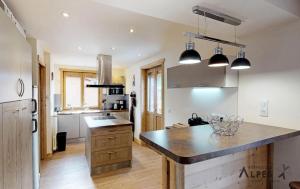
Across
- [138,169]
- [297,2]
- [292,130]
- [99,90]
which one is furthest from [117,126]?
[99,90]

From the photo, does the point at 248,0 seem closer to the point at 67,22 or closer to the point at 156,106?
the point at 67,22

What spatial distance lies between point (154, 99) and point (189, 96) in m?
1.64

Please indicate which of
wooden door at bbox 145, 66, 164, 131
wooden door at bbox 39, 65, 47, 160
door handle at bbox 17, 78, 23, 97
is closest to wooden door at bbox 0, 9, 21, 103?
door handle at bbox 17, 78, 23, 97

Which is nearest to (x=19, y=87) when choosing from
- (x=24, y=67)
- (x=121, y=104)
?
(x=24, y=67)

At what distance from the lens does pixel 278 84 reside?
1796 mm

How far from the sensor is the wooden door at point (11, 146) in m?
1.06

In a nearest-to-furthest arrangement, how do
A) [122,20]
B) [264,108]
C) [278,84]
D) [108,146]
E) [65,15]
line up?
1. [278,84]
2. [264,108]
3. [65,15]
4. [122,20]
5. [108,146]

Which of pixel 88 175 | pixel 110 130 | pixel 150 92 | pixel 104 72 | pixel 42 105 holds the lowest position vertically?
pixel 88 175

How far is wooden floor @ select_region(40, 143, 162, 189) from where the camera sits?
2.74 meters

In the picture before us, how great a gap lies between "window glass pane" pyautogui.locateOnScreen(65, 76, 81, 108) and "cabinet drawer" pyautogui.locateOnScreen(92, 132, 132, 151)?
3.39 metres

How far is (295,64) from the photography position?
166 centimetres

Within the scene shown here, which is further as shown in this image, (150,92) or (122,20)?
(150,92)

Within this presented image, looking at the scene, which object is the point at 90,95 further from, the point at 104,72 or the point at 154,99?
the point at 154,99

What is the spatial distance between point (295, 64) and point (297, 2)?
561 mm
